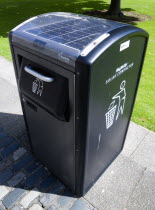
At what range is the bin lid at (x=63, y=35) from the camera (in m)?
1.45

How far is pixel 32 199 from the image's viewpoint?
7.50ft

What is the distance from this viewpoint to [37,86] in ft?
6.01

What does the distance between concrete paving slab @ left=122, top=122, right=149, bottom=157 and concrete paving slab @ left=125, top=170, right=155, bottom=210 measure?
434mm

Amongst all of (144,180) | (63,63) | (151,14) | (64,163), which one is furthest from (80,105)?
(151,14)

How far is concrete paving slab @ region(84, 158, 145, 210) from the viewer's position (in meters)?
2.26

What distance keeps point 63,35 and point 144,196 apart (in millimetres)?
1980

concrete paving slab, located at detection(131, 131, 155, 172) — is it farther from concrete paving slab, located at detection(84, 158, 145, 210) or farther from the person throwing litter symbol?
the person throwing litter symbol

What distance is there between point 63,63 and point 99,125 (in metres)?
0.68

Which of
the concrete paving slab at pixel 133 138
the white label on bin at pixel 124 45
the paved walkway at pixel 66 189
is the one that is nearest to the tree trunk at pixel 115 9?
the concrete paving slab at pixel 133 138

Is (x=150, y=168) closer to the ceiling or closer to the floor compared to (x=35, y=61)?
closer to the floor

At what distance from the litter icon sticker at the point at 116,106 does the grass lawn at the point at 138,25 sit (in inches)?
59.5

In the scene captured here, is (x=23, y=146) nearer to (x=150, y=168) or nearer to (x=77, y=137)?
(x=77, y=137)

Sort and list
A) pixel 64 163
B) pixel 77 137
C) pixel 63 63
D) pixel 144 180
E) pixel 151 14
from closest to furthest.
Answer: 1. pixel 63 63
2. pixel 77 137
3. pixel 64 163
4. pixel 144 180
5. pixel 151 14

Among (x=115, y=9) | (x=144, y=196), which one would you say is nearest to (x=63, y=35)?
(x=144, y=196)
